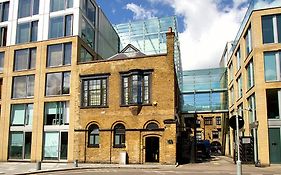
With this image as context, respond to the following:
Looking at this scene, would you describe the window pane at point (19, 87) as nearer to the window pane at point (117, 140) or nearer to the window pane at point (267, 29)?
the window pane at point (117, 140)

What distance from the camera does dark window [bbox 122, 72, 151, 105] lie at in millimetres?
28703

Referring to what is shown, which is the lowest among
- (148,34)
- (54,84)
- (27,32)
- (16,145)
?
(16,145)

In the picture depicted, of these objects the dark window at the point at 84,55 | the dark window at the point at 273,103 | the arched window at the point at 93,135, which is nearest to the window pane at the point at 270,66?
the dark window at the point at 273,103

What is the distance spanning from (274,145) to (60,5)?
24986 mm

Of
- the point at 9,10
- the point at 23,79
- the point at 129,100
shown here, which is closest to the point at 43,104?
the point at 23,79

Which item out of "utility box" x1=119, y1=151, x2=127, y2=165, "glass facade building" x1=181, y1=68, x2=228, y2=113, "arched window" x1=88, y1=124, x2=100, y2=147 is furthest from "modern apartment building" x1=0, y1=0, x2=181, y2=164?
"glass facade building" x1=181, y1=68, x2=228, y2=113

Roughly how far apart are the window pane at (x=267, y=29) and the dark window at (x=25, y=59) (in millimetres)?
22977

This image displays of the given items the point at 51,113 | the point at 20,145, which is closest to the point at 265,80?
the point at 51,113

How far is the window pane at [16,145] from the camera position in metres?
32.3

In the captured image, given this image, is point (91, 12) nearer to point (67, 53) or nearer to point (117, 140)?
point (67, 53)

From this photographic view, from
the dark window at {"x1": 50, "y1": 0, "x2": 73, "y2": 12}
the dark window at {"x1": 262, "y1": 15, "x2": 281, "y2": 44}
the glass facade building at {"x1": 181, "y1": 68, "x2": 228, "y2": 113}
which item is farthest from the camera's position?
the glass facade building at {"x1": 181, "y1": 68, "x2": 228, "y2": 113}

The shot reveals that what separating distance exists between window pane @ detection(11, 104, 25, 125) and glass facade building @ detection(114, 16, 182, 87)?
20059 millimetres

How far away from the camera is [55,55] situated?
3300 cm

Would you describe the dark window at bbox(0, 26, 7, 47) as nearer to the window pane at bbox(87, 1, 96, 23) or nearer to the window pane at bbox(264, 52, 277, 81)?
the window pane at bbox(87, 1, 96, 23)
